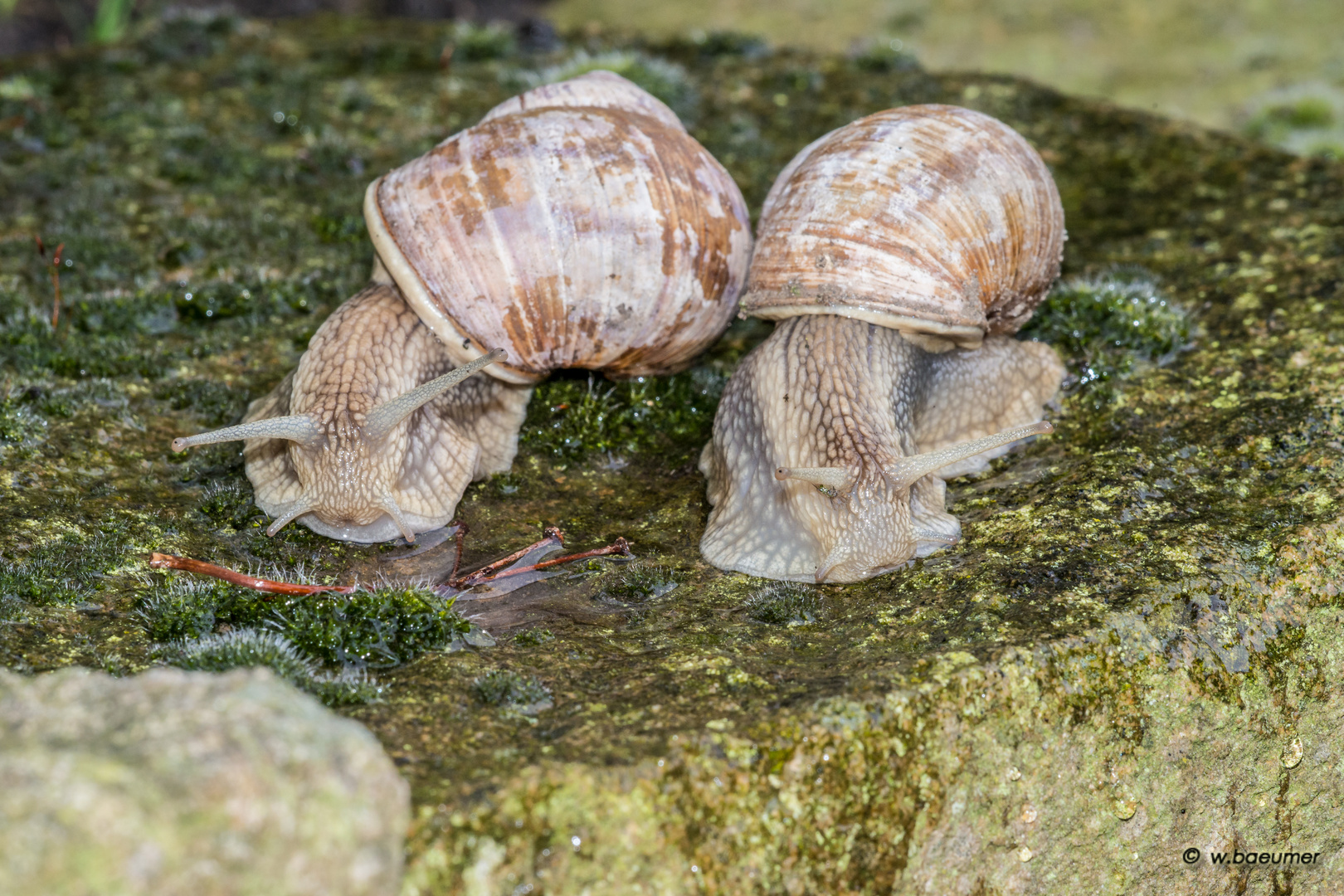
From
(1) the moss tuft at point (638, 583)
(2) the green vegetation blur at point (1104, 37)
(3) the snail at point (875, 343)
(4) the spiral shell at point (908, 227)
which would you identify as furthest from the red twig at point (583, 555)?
(2) the green vegetation blur at point (1104, 37)

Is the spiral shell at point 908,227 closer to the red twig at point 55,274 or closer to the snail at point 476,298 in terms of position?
the snail at point 476,298

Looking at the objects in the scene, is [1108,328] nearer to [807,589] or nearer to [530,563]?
[807,589]

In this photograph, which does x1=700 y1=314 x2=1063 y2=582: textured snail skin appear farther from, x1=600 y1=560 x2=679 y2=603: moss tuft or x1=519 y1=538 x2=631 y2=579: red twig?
x1=519 y1=538 x2=631 y2=579: red twig

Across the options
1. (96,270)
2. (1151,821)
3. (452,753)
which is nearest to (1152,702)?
(1151,821)

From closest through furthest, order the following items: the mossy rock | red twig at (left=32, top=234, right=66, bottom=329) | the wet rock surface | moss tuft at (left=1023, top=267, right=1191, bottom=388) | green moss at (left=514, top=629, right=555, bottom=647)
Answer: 1. the wet rock surface
2. the mossy rock
3. green moss at (left=514, top=629, right=555, bottom=647)
4. moss tuft at (left=1023, top=267, right=1191, bottom=388)
5. red twig at (left=32, top=234, right=66, bottom=329)

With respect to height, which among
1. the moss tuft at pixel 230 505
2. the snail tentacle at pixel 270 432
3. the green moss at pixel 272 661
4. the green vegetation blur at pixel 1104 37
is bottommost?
the moss tuft at pixel 230 505

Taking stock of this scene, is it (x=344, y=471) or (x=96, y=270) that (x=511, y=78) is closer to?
(x=96, y=270)

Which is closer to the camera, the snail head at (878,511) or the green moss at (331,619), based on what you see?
the green moss at (331,619)

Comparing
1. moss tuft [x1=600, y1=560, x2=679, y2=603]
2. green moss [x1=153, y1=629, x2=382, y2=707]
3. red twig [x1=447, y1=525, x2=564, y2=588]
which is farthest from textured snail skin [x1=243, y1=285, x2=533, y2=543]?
green moss [x1=153, y1=629, x2=382, y2=707]
